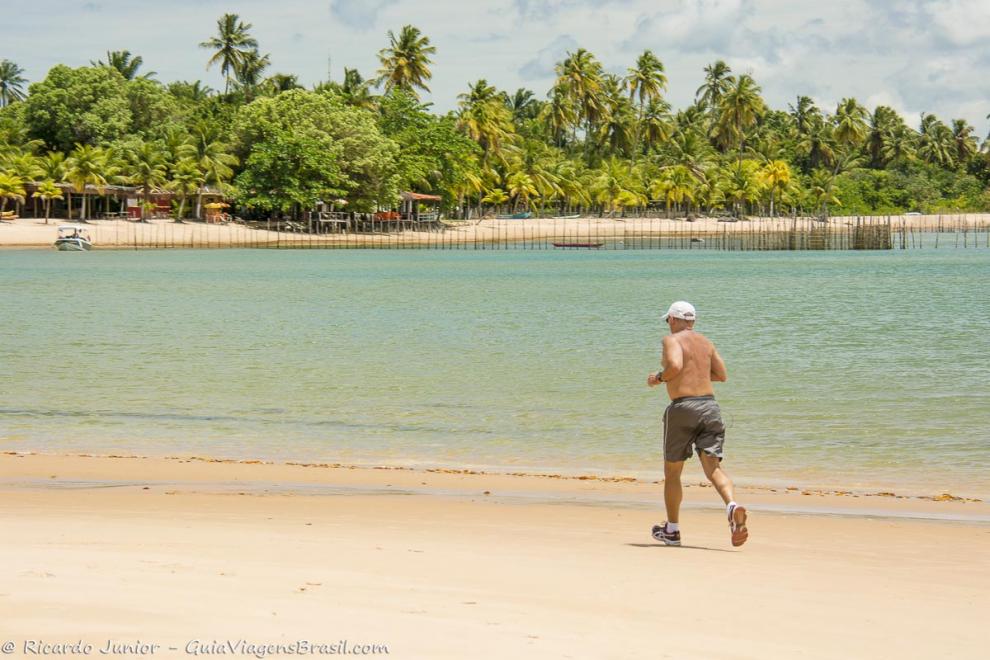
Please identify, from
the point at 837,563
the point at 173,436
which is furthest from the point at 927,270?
the point at 837,563

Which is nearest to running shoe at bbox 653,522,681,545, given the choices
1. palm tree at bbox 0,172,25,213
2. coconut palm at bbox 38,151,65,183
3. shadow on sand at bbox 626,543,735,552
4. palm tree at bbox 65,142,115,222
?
shadow on sand at bbox 626,543,735,552

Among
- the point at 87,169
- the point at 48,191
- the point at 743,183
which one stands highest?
the point at 743,183

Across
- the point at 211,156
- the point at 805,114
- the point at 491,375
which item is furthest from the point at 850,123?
the point at 491,375

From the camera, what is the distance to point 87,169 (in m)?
88.7

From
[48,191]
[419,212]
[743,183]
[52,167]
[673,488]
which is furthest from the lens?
[743,183]

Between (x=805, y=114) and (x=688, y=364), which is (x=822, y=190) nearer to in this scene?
(x=805, y=114)

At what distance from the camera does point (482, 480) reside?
13.0 metres

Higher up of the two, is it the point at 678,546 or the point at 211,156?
the point at 211,156

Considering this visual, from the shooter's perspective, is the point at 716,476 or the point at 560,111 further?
the point at 560,111

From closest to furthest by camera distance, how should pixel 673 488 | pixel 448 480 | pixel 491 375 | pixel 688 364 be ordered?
pixel 688 364 → pixel 673 488 → pixel 448 480 → pixel 491 375

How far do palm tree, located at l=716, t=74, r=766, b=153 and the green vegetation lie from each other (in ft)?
0.76

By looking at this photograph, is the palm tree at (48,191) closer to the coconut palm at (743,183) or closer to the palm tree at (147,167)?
the palm tree at (147,167)

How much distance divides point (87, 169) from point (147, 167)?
4896 mm

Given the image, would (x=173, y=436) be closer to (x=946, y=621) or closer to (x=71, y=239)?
(x=946, y=621)
